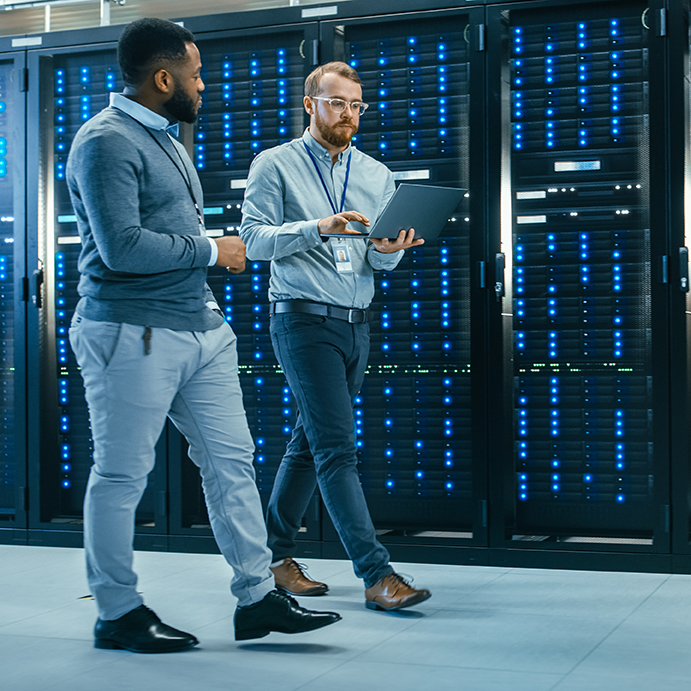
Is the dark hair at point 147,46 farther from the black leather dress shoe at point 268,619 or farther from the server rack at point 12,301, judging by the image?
the server rack at point 12,301

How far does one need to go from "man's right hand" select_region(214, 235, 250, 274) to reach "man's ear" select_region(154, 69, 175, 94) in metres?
0.42

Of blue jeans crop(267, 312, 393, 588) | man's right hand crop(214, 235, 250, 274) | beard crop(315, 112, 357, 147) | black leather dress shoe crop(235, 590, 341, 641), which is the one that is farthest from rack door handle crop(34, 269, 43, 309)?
black leather dress shoe crop(235, 590, 341, 641)

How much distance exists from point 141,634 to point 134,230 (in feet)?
3.38

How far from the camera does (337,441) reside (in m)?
2.84

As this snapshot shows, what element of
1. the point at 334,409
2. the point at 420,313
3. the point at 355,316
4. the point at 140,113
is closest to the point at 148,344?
the point at 140,113

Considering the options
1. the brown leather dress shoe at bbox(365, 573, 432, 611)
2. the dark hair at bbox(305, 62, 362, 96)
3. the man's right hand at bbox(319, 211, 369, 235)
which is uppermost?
the dark hair at bbox(305, 62, 362, 96)

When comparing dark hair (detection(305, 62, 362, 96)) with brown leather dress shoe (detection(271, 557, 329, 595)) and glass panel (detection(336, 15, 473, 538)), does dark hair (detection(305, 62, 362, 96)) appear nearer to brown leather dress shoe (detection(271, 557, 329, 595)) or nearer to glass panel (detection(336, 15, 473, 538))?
glass panel (detection(336, 15, 473, 538))

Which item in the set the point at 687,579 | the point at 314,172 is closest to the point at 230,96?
the point at 314,172

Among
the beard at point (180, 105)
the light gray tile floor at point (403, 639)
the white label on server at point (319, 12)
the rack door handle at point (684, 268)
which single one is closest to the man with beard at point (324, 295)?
the light gray tile floor at point (403, 639)

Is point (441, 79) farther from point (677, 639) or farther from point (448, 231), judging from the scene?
point (677, 639)

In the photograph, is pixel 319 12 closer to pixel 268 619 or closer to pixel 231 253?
pixel 231 253

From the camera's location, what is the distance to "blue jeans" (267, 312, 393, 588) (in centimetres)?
281

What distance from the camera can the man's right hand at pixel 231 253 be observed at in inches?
95.4

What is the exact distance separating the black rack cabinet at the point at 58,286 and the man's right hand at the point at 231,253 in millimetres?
1965
